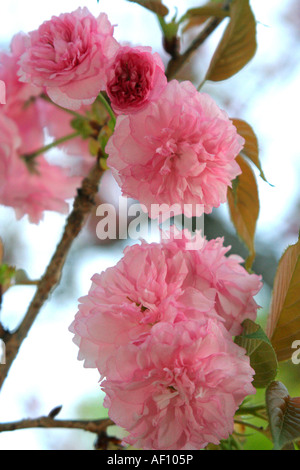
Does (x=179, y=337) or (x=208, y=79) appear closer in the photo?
(x=179, y=337)

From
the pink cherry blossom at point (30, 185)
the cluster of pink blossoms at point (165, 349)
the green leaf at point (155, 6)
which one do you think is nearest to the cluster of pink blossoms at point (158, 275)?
the cluster of pink blossoms at point (165, 349)

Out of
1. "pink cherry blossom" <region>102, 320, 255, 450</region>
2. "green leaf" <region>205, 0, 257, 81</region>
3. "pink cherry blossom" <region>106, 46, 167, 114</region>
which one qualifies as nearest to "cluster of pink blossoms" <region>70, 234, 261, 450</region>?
"pink cherry blossom" <region>102, 320, 255, 450</region>

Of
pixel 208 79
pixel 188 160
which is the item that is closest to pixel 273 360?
pixel 188 160

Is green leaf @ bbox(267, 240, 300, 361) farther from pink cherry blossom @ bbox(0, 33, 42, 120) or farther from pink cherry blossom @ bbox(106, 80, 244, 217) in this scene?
pink cherry blossom @ bbox(0, 33, 42, 120)

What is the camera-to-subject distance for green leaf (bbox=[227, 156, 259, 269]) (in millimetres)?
562

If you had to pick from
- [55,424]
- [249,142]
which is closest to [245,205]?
[249,142]

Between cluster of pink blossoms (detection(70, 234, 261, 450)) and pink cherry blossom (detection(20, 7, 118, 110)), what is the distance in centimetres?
14

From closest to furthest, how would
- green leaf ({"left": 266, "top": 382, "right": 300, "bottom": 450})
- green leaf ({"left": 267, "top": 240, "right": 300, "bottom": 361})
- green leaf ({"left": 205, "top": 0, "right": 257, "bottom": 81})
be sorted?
1. green leaf ({"left": 266, "top": 382, "right": 300, "bottom": 450})
2. green leaf ({"left": 267, "top": 240, "right": 300, "bottom": 361})
3. green leaf ({"left": 205, "top": 0, "right": 257, "bottom": 81})

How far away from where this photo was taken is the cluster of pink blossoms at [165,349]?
356mm

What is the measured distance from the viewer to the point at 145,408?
0.36 metres

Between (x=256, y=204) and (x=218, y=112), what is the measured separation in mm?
177

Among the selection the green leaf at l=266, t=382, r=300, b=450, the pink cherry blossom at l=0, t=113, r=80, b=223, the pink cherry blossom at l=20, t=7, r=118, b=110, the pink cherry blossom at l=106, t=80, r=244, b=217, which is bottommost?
the pink cherry blossom at l=0, t=113, r=80, b=223

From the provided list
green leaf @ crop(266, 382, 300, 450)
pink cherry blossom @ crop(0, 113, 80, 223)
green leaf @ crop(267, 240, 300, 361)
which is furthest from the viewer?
pink cherry blossom @ crop(0, 113, 80, 223)
